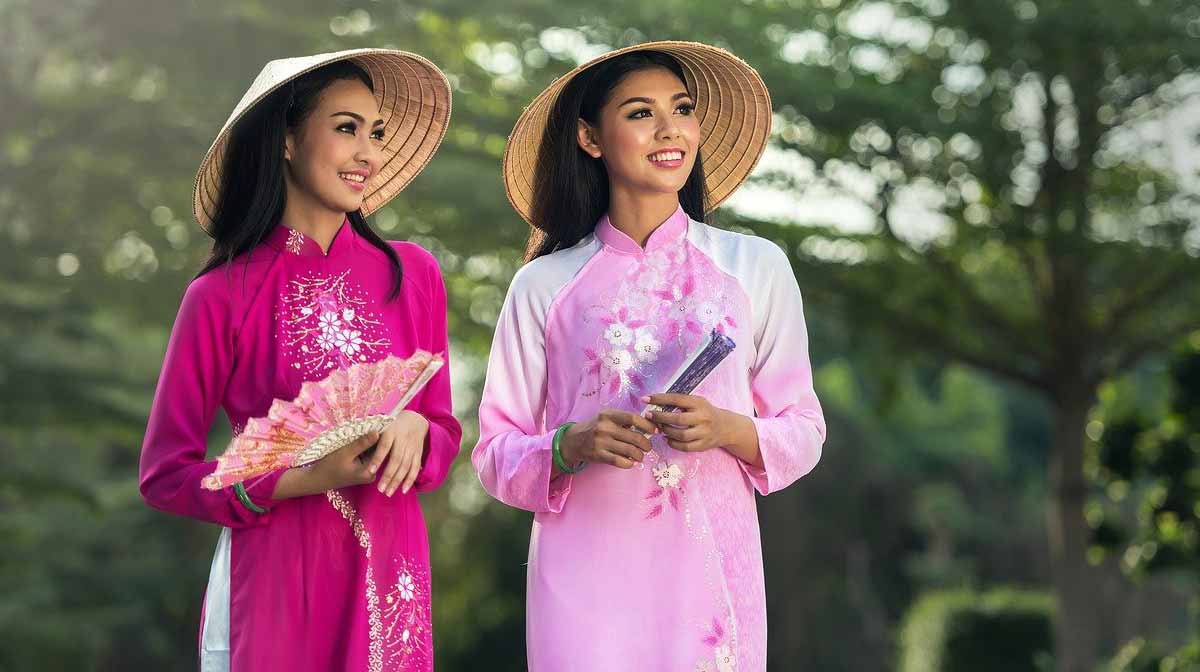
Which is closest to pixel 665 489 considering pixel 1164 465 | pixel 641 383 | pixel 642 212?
pixel 641 383

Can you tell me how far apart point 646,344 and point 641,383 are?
0.08 metres

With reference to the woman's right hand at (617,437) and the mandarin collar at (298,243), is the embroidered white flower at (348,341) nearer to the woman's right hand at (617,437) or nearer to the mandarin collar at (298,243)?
the mandarin collar at (298,243)

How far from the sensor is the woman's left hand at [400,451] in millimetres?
2674

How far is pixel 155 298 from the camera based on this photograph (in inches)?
404

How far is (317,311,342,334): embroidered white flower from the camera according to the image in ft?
9.64

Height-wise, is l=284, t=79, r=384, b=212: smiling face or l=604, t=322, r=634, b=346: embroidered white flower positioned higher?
l=284, t=79, r=384, b=212: smiling face

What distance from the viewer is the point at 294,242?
9.83ft

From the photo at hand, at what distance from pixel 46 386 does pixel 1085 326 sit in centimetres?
677

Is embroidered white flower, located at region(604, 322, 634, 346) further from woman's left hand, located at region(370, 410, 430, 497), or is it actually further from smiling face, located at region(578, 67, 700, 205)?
woman's left hand, located at region(370, 410, 430, 497)

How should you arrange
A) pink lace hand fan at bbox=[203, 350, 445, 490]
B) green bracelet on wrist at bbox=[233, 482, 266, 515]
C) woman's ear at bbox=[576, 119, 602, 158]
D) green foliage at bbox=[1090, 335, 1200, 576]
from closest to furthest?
pink lace hand fan at bbox=[203, 350, 445, 490]
green bracelet on wrist at bbox=[233, 482, 266, 515]
woman's ear at bbox=[576, 119, 602, 158]
green foliage at bbox=[1090, 335, 1200, 576]

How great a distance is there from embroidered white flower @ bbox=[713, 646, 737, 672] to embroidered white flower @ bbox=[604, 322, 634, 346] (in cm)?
60

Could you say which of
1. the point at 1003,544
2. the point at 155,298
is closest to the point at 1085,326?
the point at 155,298

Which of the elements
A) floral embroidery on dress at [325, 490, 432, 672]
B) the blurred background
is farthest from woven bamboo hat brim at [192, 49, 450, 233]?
the blurred background

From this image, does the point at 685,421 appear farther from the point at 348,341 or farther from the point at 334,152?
the point at 334,152
